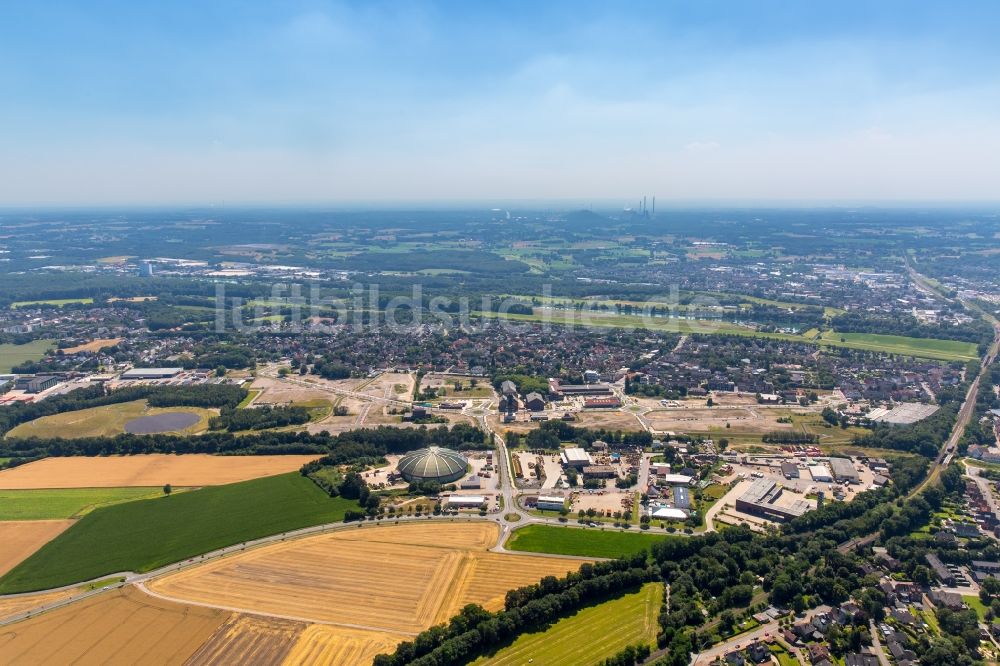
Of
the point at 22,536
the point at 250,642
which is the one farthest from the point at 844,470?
the point at 22,536

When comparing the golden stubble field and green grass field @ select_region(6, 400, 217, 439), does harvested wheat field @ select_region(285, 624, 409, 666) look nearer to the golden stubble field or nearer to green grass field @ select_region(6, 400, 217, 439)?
the golden stubble field

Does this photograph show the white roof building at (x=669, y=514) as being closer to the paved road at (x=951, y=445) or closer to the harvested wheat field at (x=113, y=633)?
the paved road at (x=951, y=445)

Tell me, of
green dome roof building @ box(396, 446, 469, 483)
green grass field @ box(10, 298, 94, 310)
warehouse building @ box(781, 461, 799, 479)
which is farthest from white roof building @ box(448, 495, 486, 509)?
green grass field @ box(10, 298, 94, 310)

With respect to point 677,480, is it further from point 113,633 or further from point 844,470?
point 113,633

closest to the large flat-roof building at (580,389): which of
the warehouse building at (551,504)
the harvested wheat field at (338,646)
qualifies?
the warehouse building at (551,504)

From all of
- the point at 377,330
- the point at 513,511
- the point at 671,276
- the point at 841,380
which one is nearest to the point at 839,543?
the point at 513,511

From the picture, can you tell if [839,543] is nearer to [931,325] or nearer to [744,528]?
[744,528]
